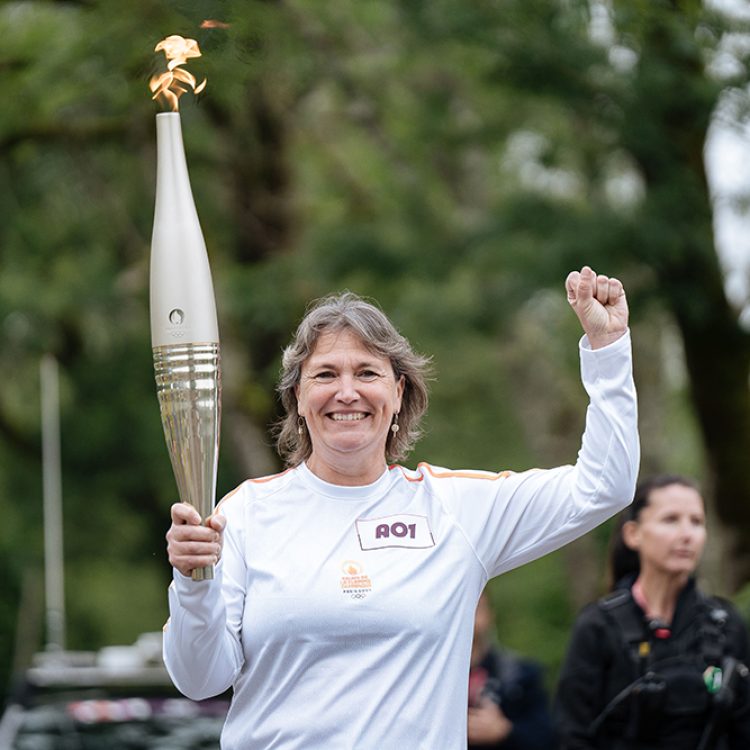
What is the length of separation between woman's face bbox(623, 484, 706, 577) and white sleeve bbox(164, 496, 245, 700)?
7.42 feet

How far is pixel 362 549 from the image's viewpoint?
351cm

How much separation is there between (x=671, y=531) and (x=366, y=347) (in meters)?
2.16

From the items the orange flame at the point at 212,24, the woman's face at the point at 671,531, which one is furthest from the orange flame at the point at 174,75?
the woman's face at the point at 671,531

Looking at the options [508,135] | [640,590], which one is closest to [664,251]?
[508,135]

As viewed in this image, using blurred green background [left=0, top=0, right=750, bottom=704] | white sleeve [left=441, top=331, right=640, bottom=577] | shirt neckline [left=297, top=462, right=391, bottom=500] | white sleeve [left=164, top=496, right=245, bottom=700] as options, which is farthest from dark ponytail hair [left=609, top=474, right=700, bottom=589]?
white sleeve [left=164, top=496, right=245, bottom=700]

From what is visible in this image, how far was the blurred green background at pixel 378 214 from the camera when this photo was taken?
1005cm

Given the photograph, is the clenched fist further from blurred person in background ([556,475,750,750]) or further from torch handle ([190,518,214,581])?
blurred person in background ([556,475,750,750])

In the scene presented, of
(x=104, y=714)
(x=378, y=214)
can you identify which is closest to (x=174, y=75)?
(x=104, y=714)

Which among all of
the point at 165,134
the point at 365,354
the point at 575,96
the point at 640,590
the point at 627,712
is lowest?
the point at 627,712

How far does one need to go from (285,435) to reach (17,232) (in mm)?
13938

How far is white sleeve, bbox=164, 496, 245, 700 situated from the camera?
3260 millimetres

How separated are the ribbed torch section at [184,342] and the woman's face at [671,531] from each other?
2332mm

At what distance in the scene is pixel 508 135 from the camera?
13.2m

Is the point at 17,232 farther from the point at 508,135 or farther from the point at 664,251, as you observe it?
the point at 664,251
